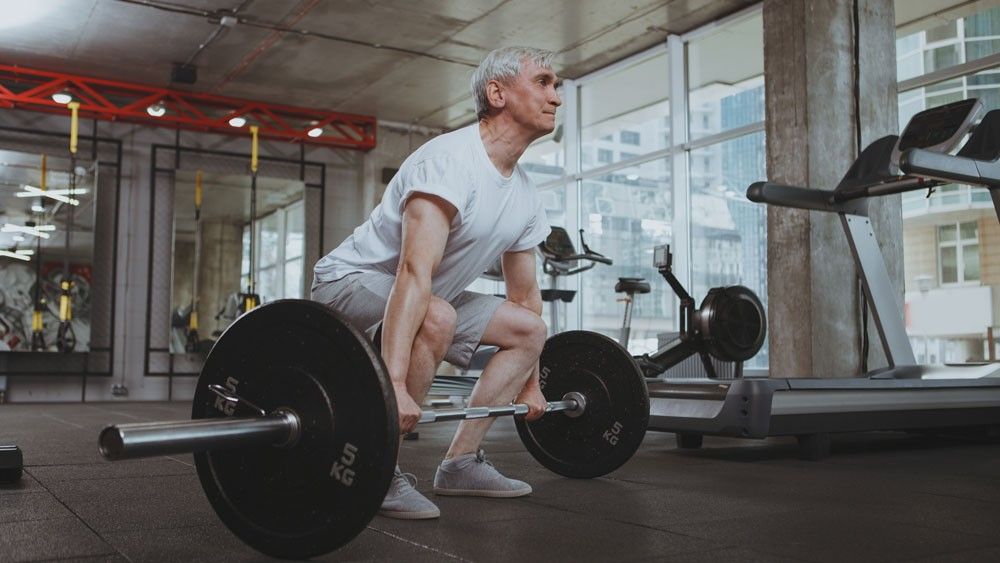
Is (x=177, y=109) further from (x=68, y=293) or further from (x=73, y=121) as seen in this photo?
(x=68, y=293)

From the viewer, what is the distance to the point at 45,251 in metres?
7.99

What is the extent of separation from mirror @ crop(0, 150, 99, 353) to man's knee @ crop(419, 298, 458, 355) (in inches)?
281

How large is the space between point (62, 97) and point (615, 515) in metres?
7.62

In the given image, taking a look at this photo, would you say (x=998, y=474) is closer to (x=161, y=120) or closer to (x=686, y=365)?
(x=686, y=365)

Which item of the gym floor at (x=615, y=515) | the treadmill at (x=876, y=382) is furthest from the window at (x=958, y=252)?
the gym floor at (x=615, y=515)

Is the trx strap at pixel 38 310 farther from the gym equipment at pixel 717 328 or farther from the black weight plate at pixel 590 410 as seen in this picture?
the black weight plate at pixel 590 410

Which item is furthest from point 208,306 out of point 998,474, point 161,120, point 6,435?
point 998,474

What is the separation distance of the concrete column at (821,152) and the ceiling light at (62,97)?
6.14 m

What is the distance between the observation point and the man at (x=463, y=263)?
1.89 meters

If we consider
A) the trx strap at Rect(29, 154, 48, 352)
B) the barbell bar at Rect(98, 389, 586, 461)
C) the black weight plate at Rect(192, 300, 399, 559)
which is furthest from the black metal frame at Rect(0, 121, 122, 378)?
the barbell bar at Rect(98, 389, 586, 461)

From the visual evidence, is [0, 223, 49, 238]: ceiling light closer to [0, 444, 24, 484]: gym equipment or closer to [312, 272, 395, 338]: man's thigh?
[0, 444, 24, 484]: gym equipment

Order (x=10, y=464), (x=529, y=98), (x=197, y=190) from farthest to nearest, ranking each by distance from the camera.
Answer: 1. (x=197, y=190)
2. (x=10, y=464)
3. (x=529, y=98)

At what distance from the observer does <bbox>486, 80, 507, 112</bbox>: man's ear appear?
2.12m

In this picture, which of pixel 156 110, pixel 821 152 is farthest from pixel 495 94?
pixel 156 110
